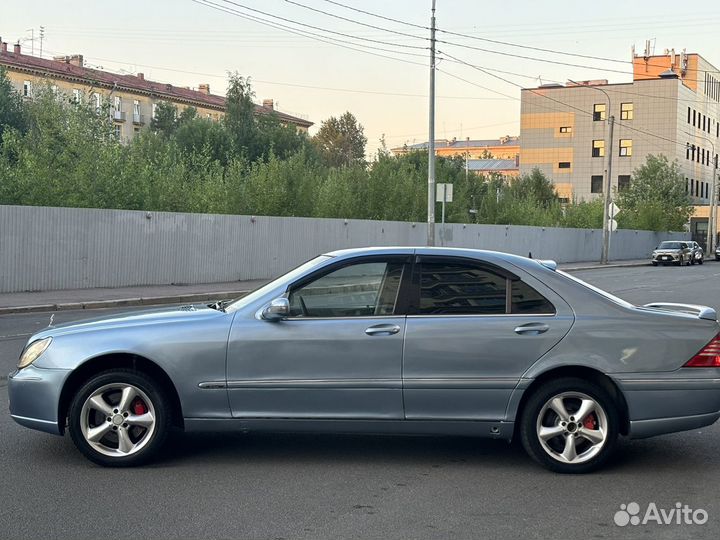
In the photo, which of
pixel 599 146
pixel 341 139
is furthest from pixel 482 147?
pixel 599 146

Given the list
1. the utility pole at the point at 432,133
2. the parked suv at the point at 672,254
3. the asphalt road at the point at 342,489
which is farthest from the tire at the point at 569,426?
the parked suv at the point at 672,254

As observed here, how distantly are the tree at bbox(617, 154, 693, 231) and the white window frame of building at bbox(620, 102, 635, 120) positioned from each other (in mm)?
15133

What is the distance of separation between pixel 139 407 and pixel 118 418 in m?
0.15

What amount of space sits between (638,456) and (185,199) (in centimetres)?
2393

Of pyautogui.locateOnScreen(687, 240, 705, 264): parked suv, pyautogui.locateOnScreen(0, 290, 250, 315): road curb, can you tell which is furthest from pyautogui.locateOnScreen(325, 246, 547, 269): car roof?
pyautogui.locateOnScreen(687, 240, 705, 264): parked suv

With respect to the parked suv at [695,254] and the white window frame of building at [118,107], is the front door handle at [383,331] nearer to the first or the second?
the parked suv at [695,254]

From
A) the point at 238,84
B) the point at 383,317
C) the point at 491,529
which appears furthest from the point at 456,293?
the point at 238,84

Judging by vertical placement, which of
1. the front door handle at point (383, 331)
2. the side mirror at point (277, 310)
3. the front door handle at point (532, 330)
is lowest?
the front door handle at point (383, 331)

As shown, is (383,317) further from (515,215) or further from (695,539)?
(515,215)

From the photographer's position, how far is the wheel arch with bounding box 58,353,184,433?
5.75 m

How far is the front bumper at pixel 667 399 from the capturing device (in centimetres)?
570

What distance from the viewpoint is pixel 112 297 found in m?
20.2

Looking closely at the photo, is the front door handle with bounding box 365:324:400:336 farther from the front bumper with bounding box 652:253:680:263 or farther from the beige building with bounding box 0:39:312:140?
the beige building with bounding box 0:39:312:140

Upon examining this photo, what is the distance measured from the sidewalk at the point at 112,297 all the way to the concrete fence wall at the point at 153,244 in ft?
1.92
